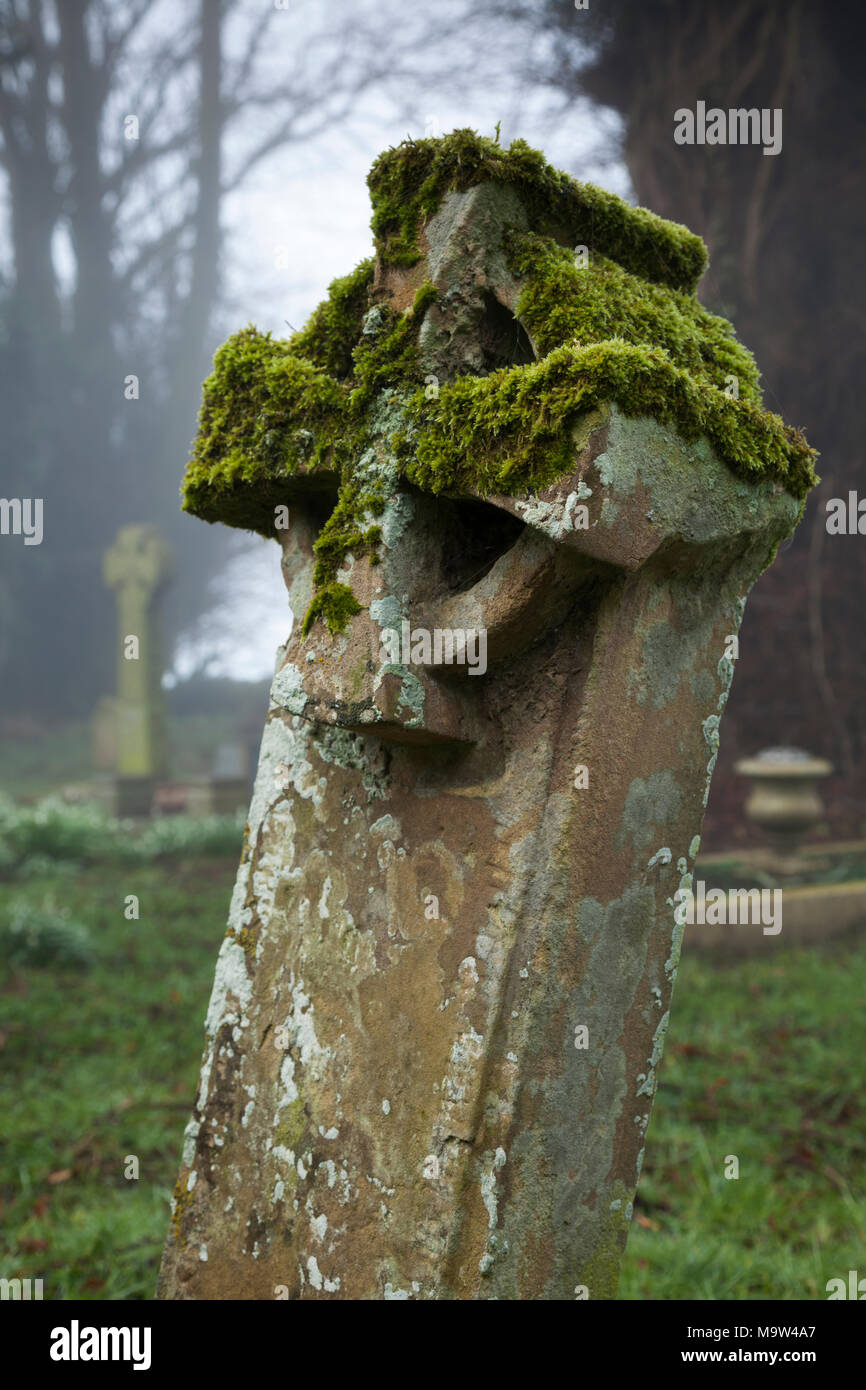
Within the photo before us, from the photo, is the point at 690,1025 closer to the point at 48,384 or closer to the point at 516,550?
the point at 516,550

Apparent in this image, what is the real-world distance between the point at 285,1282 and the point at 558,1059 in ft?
2.03

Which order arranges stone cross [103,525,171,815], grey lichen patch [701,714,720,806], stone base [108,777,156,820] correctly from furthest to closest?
stone cross [103,525,171,815] → stone base [108,777,156,820] → grey lichen patch [701,714,720,806]

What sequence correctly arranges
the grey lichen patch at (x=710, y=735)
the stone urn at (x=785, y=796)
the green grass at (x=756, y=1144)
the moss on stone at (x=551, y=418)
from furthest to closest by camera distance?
the stone urn at (x=785, y=796) < the green grass at (x=756, y=1144) < the grey lichen patch at (x=710, y=735) < the moss on stone at (x=551, y=418)

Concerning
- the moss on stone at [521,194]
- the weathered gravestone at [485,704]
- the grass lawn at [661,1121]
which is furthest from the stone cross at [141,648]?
the moss on stone at [521,194]

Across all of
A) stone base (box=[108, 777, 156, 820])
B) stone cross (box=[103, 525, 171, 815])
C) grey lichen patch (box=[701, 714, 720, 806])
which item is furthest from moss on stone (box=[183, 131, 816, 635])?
stone cross (box=[103, 525, 171, 815])

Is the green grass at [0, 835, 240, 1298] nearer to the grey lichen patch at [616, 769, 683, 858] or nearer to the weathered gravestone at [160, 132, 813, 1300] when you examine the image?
the weathered gravestone at [160, 132, 813, 1300]

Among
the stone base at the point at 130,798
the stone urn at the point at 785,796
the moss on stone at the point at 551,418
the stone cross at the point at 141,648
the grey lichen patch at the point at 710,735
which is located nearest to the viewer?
the moss on stone at the point at 551,418

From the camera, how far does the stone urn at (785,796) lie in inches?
291

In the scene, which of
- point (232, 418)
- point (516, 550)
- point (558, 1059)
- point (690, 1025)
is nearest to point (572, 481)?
point (516, 550)

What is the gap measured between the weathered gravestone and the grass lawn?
4.54 feet

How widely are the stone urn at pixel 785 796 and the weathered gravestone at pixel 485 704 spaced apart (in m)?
6.12

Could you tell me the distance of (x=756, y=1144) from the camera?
11.7 ft

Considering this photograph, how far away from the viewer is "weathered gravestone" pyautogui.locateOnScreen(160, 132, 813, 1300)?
143cm

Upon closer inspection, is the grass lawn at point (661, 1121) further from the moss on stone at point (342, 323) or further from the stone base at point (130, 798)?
the stone base at point (130, 798)
